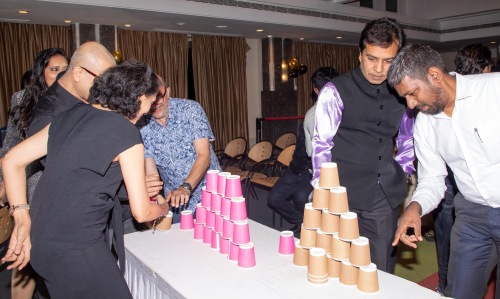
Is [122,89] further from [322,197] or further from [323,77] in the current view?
[323,77]

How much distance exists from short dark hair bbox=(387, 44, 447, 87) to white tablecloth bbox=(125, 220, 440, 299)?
0.81 m

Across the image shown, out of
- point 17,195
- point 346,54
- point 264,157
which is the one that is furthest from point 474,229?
point 346,54

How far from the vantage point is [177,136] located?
91.8 inches

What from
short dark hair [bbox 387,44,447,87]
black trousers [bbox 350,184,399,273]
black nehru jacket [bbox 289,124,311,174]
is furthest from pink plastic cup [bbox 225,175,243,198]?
black nehru jacket [bbox 289,124,311,174]

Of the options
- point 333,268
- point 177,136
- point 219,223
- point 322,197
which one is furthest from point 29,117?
point 333,268

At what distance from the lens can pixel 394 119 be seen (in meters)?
1.96

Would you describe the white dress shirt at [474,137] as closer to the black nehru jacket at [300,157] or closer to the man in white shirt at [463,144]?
the man in white shirt at [463,144]

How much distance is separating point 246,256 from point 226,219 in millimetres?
198

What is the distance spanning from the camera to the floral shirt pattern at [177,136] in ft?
7.63

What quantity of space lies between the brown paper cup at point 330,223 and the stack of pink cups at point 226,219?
1.12 feet

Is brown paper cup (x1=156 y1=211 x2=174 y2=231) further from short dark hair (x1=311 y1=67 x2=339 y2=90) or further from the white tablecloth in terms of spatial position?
short dark hair (x1=311 y1=67 x2=339 y2=90)

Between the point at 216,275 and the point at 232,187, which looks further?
the point at 232,187

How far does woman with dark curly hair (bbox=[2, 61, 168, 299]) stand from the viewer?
1.31 metres

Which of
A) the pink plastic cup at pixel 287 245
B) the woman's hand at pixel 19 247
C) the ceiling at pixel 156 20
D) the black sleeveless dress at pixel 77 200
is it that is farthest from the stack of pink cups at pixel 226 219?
the ceiling at pixel 156 20
